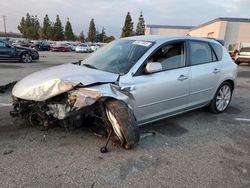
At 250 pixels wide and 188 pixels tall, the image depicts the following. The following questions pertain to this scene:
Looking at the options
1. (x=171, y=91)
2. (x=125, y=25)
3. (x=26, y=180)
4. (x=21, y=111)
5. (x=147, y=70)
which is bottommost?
(x=26, y=180)

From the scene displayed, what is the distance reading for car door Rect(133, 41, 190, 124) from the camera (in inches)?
150

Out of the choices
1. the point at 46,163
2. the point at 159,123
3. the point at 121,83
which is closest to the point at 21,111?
the point at 46,163

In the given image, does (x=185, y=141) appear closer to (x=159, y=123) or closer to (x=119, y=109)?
(x=159, y=123)

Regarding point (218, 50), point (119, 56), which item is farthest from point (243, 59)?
point (119, 56)

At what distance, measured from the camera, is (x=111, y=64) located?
4141 millimetres

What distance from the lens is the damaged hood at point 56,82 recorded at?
3461 mm

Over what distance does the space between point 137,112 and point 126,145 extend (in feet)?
1.94

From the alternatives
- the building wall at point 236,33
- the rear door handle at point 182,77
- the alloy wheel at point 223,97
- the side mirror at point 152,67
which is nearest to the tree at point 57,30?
the building wall at point 236,33

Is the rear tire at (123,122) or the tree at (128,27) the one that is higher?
the tree at (128,27)

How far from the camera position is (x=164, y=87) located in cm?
405

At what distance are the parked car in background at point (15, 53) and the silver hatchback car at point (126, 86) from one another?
42.1 feet

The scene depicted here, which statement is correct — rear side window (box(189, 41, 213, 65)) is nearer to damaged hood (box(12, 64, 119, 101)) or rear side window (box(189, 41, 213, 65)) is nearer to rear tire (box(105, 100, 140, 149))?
damaged hood (box(12, 64, 119, 101))

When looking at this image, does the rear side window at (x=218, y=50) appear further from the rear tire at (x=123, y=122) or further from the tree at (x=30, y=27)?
the tree at (x=30, y=27)

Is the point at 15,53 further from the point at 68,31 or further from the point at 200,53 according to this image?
the point at 68,31
